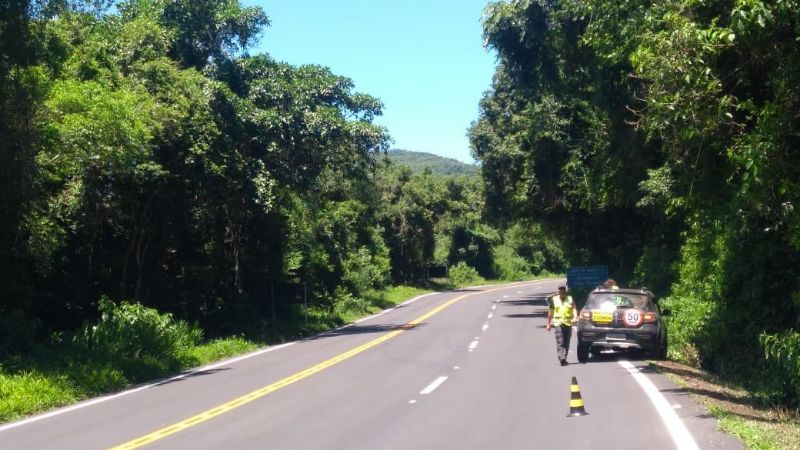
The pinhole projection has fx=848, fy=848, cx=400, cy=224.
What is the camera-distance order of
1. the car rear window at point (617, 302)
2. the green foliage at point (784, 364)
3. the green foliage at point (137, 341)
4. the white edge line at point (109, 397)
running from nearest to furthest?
1. the green foliage at point (784, 364)
2. the white edge line at point (109, 397)
3. the car rear window at point (617, 302)
4. the green foliage at point (137, 341)

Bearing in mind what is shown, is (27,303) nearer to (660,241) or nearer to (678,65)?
(678,65)

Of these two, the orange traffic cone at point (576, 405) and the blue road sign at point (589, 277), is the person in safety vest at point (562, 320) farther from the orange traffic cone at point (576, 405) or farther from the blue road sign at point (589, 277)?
Result: the blue road sign at point (589, 277)

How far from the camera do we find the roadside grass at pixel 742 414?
29.6 ft

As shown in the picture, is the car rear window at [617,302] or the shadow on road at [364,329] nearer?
the car rear window at [617,302]

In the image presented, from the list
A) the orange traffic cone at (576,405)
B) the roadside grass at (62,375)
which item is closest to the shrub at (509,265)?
the roadside grass at (62,375)

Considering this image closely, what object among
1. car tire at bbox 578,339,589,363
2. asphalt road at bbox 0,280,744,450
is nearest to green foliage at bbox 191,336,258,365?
asphalt road at bbox 0,280,744,450

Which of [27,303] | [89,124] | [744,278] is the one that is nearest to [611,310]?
[744,278]

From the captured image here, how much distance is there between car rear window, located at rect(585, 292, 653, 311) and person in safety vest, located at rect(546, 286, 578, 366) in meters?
0.52

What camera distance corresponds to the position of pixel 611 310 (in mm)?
17594

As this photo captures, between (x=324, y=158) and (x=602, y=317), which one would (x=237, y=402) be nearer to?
(x=602, y=317)

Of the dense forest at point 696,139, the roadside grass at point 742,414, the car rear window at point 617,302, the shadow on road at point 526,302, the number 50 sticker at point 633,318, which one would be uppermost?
the dense forest at point 696,139

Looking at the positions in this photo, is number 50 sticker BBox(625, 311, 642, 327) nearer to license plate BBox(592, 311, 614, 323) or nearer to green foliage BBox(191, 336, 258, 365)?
license plate BBox(592, 311, 614, 323)

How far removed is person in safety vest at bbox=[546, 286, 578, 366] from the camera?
1730 cm

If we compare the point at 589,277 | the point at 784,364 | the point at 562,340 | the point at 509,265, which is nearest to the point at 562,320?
the point at 562,340
